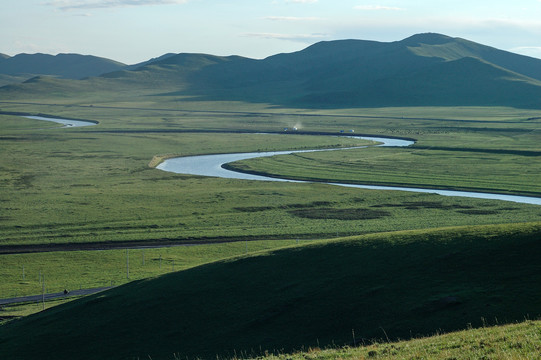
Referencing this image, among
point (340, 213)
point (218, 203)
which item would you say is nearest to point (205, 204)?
point (218, 203)

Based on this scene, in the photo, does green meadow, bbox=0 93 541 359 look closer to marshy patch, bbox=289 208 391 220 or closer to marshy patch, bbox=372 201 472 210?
marshy patch, bbox=289 208 391 220

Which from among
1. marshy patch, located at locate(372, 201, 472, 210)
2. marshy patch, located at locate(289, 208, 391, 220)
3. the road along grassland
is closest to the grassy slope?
the road along grassland

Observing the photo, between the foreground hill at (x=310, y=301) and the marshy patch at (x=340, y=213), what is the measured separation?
1902 inches

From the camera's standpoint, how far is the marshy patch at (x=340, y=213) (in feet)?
323

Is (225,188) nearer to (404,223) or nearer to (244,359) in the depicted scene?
(404,223)

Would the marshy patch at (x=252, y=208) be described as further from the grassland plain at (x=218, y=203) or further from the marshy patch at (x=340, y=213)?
the marshy patch at (x=340, y=213)

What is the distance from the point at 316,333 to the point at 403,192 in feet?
283

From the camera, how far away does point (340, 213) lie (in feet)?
334

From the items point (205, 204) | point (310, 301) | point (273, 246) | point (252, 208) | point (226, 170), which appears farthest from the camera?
point (226, 170)

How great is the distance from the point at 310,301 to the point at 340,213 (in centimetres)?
6245

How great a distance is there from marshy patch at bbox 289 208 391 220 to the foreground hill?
48.3 m

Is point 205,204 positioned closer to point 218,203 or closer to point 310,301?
point 218,203

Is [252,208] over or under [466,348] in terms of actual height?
under

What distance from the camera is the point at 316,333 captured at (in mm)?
35781
